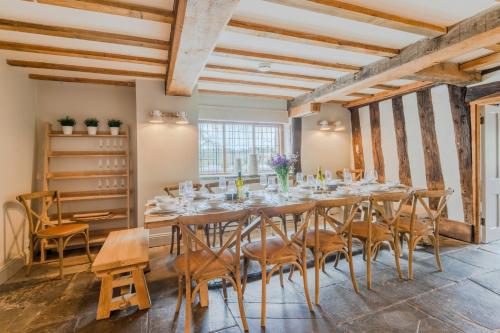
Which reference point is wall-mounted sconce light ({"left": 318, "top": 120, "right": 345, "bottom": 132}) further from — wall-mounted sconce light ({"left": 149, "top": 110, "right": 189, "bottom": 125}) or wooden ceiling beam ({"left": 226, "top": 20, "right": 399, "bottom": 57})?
wall-mounted sconce light ({"left": 149, "top": 110, "right": 189, "bottom": 125})

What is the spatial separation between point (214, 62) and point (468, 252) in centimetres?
403

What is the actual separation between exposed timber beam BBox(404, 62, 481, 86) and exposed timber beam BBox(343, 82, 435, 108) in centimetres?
55

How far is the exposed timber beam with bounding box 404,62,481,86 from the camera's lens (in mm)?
3271

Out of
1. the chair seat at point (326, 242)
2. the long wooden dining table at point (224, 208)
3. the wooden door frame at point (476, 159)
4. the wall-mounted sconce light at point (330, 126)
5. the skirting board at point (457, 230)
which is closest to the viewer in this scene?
the long wooden dining table at point (224, 208)

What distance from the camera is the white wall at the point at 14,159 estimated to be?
9.53ft

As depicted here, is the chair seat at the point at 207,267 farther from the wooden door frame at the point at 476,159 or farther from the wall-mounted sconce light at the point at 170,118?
the wooden door frame at the point at 476,159

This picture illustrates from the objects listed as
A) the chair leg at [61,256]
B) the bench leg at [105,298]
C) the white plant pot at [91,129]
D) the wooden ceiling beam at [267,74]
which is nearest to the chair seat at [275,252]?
the bench leg at [105,298]

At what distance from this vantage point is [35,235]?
2.99 meters

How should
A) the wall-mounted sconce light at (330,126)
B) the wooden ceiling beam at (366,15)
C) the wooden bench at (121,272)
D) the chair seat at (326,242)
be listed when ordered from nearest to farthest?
the wooden ceiling beam at (366,15) → the wooden bench at (121,272) → the chair seat at (326,242) → the wall-mounted sconce light at (330,126)

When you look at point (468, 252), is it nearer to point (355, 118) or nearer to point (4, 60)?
point (355, 118)

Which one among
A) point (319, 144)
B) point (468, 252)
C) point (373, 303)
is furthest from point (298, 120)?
point (373, 303)

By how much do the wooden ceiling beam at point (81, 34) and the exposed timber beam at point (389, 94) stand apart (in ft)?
12.8

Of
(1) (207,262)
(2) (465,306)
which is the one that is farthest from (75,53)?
(2) (465,306)

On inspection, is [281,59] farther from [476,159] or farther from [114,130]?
[476,159]
